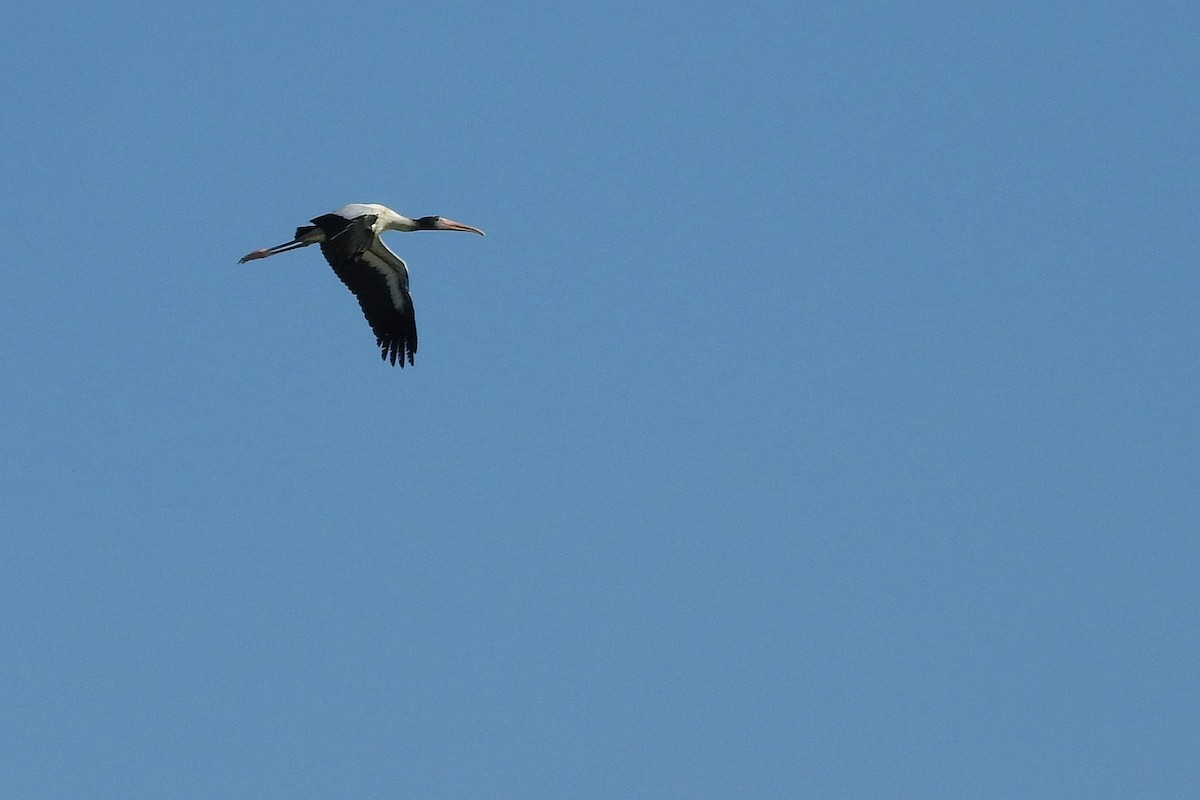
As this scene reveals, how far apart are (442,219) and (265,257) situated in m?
3.38

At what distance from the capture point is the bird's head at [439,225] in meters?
40.6

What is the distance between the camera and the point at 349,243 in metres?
34.8

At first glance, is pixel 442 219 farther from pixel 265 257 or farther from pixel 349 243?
pixel 349 243

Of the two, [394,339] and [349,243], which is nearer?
[349,243]

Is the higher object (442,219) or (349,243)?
(442,219)

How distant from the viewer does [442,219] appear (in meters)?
40.8

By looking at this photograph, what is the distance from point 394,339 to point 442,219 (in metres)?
2.54

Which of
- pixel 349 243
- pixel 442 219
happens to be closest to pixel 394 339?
pixel 442 219

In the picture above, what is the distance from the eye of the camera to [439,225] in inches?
1604

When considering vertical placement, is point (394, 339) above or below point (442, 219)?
below

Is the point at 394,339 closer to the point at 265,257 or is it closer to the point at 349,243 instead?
the point at 265,257

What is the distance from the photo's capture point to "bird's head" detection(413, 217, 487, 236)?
133 ft

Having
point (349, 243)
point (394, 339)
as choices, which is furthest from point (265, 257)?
point (349, 243)

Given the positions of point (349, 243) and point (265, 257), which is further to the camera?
point (265, 257)
